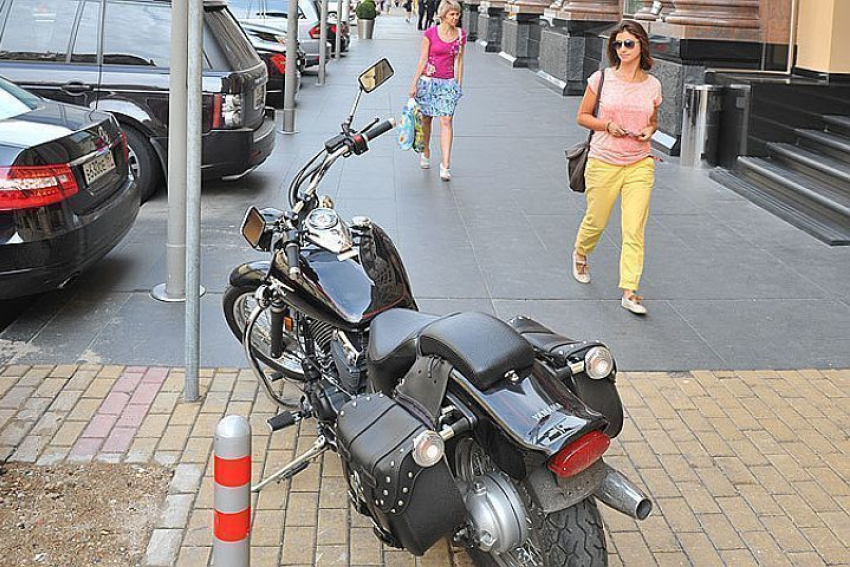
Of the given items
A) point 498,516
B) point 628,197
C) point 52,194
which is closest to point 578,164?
point 628,197

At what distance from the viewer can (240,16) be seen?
18172mm

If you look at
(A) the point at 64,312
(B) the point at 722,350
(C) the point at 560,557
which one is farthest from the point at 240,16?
(C) the point at 560,557

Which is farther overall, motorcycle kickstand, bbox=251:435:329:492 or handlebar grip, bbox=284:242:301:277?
motorcycle kickstand, bbox=251:435:329:492

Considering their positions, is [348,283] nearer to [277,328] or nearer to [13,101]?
[277,328]

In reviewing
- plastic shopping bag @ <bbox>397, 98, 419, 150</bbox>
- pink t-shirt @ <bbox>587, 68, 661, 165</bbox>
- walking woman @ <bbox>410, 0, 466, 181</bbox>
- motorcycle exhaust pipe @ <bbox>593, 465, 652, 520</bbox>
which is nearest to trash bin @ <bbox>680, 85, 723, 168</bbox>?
walking woman @ <bbox>410, 0, 466, 181</bbox>

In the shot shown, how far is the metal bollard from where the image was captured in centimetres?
269

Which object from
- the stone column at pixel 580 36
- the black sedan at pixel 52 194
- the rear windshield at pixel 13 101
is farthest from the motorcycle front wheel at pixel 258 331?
the stone column at pixel 580 36

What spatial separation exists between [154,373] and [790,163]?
7.15 meters

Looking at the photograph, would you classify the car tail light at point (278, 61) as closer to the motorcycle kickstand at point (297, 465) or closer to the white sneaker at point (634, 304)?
the white sneaker at point (634, 304)

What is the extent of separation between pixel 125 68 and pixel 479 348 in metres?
6.95

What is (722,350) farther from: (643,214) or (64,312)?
(64,312)

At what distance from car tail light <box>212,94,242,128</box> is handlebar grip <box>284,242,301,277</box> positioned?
17.6 feet

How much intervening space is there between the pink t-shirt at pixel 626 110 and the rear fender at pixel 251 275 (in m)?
2.66

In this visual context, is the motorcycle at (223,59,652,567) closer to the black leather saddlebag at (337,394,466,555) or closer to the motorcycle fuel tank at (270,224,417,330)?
the black leather saddlebag at (337,394,466,555)
